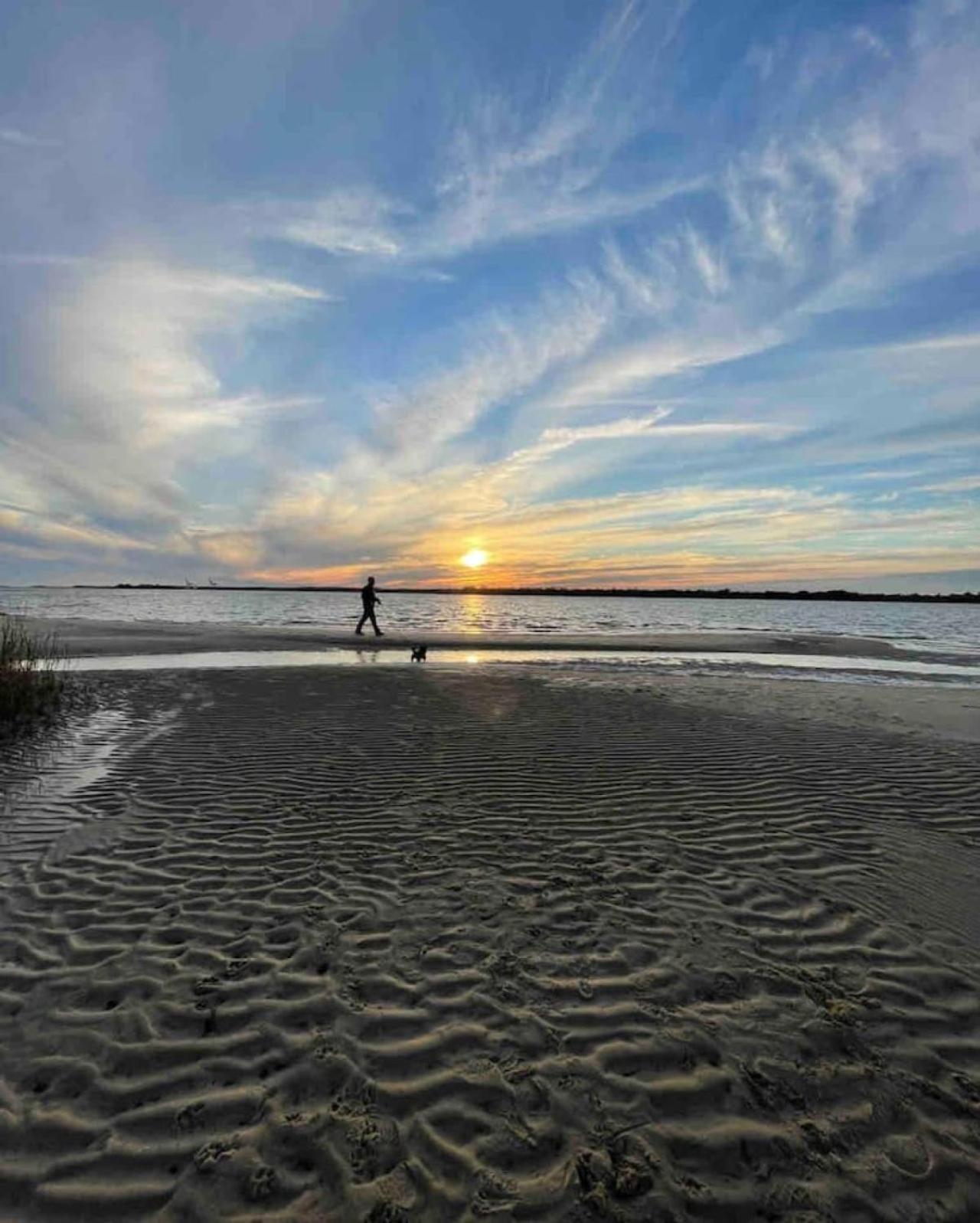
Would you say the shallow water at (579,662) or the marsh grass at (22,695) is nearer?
the marsh grass at (22,695)

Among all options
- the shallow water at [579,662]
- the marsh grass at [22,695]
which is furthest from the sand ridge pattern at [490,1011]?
the shallow water at [579,662]

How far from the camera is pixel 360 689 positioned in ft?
59.6

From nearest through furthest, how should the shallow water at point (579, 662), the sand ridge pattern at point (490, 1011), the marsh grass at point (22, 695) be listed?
the sand ridge pattern at point (490, 1011)
the marsh grass at point (22, 695)
the shallow water at point (579, 662)

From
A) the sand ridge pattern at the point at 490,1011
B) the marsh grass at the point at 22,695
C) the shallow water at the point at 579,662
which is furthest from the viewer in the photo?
the shallow water at the point at 579,662

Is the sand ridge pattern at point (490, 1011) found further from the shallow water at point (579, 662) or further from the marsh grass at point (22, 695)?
the shallow water at point (579, 662)

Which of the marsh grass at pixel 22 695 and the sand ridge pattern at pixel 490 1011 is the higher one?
the marsh grass at pixel 22 695

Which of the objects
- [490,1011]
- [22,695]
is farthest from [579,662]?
[490,1011]

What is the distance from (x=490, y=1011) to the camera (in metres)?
4.24

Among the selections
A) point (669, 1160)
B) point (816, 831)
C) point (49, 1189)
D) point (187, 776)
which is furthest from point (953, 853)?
point (187, 776)

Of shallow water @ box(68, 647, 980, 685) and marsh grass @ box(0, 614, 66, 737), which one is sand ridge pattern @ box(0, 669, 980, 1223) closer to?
marsh grass @ box(0, 614, 66, 737)

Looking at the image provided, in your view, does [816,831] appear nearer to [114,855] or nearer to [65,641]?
[114,855]

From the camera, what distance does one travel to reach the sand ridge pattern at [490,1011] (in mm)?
3082

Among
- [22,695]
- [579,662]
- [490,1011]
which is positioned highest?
[22,695]

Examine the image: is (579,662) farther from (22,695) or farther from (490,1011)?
(490,1011)
